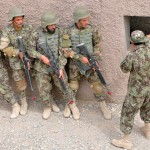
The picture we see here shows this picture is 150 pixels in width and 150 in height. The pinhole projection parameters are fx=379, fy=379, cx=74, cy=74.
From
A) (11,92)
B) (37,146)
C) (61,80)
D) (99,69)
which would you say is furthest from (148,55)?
(11,92)

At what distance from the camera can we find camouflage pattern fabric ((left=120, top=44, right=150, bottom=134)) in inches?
169

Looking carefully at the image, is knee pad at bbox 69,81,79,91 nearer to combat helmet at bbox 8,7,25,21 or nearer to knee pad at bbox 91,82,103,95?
knee pad at bbox 91,82,103,95

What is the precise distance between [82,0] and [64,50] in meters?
0.75

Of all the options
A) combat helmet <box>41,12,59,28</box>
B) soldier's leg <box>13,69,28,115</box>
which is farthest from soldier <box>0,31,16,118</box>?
combat helmet <box>41,12,59,28</box>

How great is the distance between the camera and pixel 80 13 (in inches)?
198

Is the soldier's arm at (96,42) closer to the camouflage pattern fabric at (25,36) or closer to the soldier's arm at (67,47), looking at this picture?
the soldier's arm at (67,47)

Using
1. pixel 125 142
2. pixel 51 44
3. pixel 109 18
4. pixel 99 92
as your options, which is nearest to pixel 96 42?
pixel 109 18

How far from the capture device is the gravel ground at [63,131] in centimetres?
503

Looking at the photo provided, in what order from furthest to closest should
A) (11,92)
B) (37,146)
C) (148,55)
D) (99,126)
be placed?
1. (11,92)
2. (99,126)
3. (37,146)
4. (148,55)

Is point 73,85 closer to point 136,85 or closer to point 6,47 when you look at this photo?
point 6,47

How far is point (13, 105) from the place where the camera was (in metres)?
5.81

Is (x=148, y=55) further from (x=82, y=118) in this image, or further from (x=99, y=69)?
(x=82, y=118)

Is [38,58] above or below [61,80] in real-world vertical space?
above

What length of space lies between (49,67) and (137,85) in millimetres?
1414
